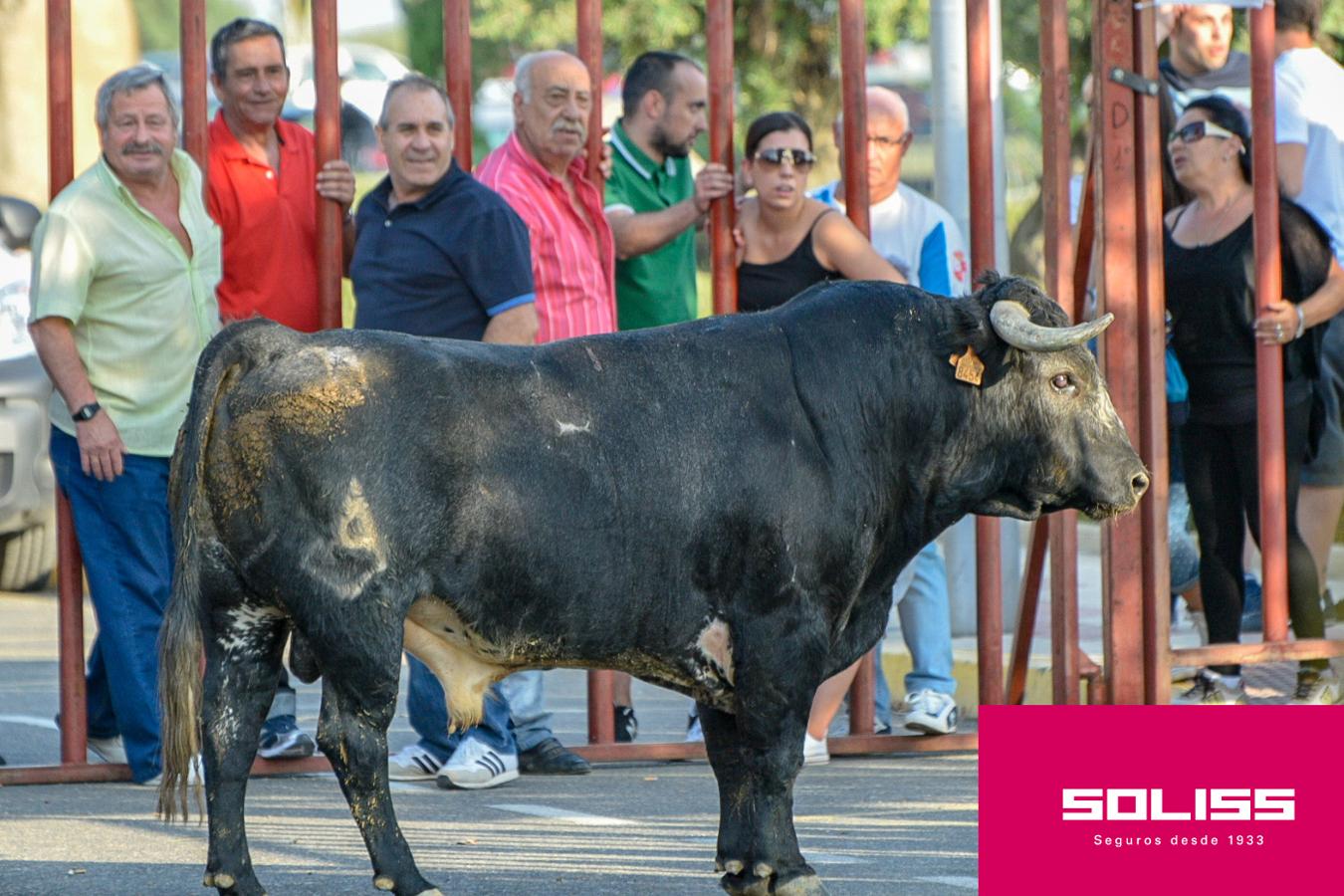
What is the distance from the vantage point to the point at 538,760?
700 cm

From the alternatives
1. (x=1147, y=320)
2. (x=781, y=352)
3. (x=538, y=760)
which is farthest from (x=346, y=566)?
(x=1147, y=320)

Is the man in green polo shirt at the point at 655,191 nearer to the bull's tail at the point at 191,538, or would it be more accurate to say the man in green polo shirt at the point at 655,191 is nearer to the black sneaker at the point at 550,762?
the black sneaker at the point at 550,762

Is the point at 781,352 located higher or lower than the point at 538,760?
higher

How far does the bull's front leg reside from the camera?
489 cm

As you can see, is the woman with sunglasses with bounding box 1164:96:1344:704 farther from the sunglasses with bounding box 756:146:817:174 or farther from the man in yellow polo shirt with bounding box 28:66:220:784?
the man in yellow polo shirt with bounding box 28:66:220:784

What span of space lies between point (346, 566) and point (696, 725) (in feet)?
9.71

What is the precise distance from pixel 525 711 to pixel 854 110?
2243 millimetres

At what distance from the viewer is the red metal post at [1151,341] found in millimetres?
7125

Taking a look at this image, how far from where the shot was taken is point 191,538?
477cm

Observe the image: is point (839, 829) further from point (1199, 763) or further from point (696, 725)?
point (1199, 763)

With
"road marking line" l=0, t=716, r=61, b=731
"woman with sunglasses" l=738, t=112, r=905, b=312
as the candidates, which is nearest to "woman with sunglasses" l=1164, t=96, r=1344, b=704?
"woman with sunglasses" l=738, t=112, r=905, b=312

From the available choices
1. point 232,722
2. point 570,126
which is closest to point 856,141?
point 570,126

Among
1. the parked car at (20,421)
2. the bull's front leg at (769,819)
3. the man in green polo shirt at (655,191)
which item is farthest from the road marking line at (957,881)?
the parked car at (20,421)

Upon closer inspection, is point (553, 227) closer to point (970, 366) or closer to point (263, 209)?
point (263, 209)
